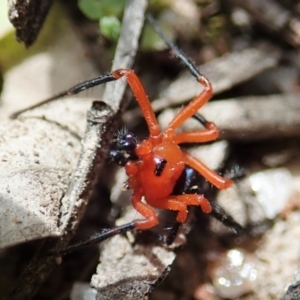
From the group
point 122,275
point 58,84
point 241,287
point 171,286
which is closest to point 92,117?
point 58,84

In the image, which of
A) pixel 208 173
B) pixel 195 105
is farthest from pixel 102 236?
pixel 195 105

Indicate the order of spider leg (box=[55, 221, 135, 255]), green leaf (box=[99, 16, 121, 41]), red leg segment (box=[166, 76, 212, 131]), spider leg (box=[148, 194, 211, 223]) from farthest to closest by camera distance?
green leaf (box=[99, 16, 121, 41])
red leg segment (box=[166, 76, 212, 131])
spider leg (box=[148, 194, 211, 223])
spider leg (box=[55, 221, 135, 255])

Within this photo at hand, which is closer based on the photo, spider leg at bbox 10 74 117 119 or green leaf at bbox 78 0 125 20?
→ spider leg at bbox 10 74 117 119

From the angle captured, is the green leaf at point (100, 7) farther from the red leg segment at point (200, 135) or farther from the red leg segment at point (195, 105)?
the red leg segment at point (200, 135)

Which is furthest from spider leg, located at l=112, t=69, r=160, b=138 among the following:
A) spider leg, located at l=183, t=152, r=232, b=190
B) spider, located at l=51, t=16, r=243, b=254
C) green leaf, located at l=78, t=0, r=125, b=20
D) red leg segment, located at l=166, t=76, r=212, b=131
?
green leaf, located at l=78, t=0, r=125, b=20

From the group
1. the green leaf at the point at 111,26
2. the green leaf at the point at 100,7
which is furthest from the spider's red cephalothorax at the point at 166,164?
the green leaf at the point at 100,7

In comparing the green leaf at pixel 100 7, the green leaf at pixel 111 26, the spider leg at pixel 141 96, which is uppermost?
the green leaf at pixel 100 7

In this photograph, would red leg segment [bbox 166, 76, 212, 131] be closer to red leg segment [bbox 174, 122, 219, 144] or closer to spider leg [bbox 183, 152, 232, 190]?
red leg segment [bbox 174, 122, 219, 144]

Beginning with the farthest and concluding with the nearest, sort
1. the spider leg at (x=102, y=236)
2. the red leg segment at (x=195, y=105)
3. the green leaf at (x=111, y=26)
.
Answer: the green leaf at (x=111, y=26)
the red leg segment at (x=195, y=105)
the spider leg at (x=102, y=236)

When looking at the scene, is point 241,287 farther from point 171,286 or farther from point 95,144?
point 95,144
